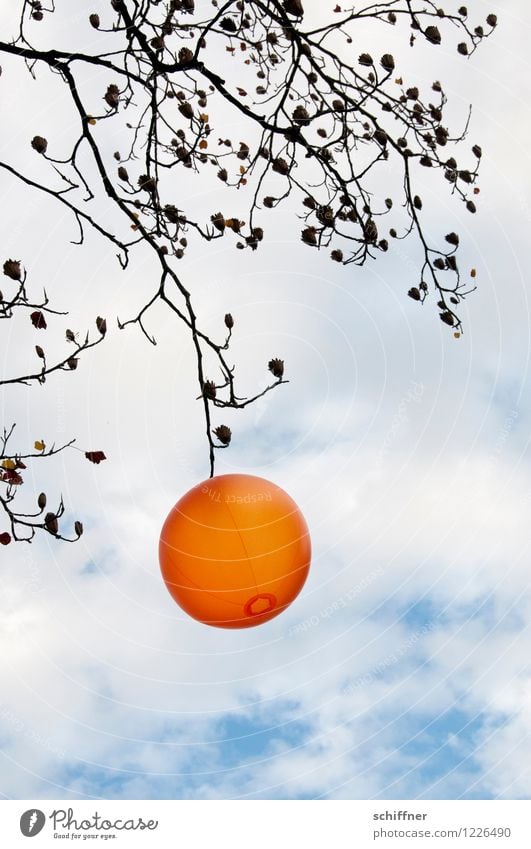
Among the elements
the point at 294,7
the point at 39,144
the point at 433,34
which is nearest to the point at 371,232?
the point at 433,34

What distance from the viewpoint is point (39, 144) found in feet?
19.9

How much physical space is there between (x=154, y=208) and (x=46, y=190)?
0.80m

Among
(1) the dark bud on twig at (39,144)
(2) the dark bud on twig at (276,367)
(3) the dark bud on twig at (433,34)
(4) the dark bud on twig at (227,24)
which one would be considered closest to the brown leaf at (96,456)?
(2) the dark bud on twig at (276,367)

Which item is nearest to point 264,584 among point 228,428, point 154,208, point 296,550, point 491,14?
point 296,550

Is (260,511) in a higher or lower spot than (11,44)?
lower

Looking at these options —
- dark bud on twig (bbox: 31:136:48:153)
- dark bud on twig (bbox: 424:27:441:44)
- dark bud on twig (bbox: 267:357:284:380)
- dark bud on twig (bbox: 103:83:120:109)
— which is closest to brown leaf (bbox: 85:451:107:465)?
dark bud on twig (bbox: 267:357:284:380)

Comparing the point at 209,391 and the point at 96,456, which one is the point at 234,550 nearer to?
the point at 209,391

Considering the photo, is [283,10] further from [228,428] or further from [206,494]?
[206,494]

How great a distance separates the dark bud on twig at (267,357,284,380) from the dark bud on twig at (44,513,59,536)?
6.97 feet

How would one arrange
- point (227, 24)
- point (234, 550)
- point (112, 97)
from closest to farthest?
point (234, 550) → point (112, 97) → point (227, 24)

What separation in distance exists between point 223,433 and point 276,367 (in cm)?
57

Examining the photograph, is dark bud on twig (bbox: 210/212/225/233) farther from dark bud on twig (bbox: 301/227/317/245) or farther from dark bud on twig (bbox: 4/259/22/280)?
dark bud on twig (bbox: 4/259/22/280)

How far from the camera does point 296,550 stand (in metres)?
5.26

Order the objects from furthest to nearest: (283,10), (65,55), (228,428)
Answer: (283,10) < (65,55) < (228,428)
